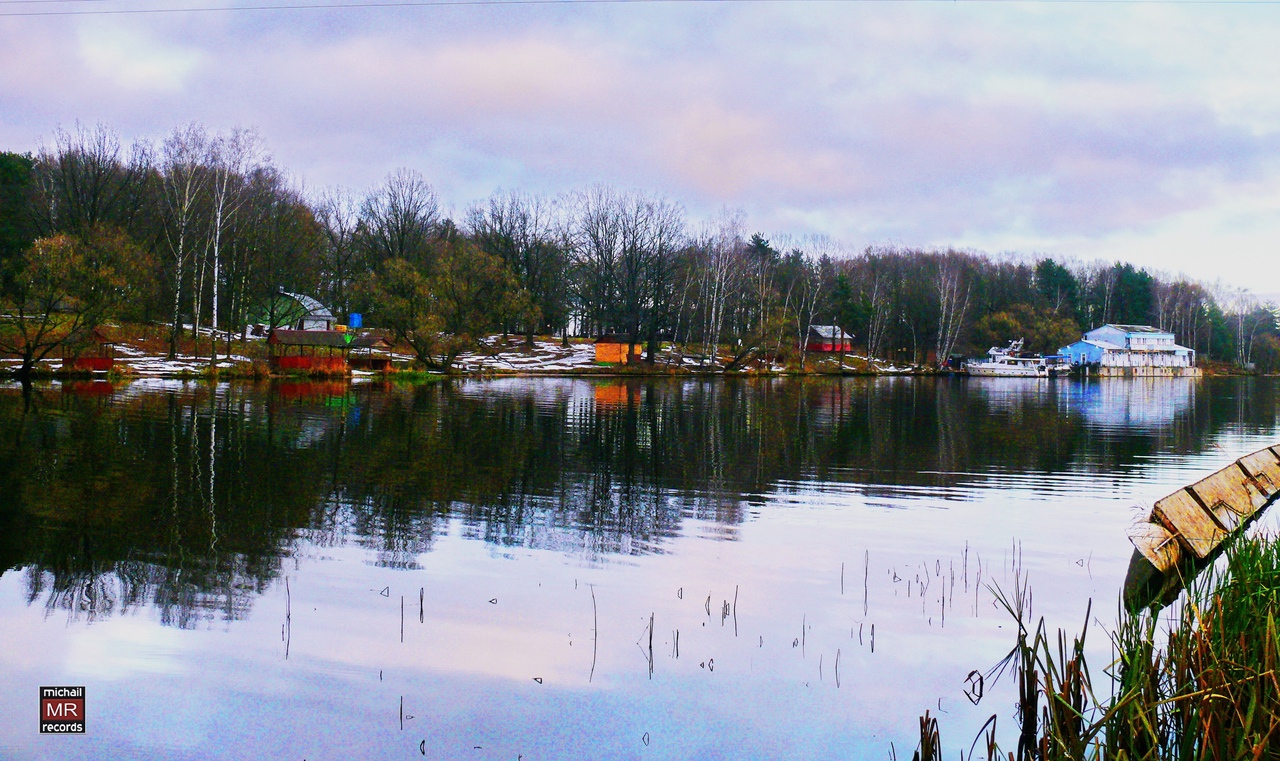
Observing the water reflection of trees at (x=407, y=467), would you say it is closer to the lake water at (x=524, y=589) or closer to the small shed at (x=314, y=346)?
the lake water at (x=524, y=589)

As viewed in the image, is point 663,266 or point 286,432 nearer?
point 286,432

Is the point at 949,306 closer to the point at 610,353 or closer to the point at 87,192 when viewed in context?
the point at 610,353

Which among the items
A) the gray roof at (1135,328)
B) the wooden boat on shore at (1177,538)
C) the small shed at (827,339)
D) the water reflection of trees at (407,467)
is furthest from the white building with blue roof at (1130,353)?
the wooden boat on shore at (1177,538)

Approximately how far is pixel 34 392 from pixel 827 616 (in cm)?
3990

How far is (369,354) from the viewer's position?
71.9 m

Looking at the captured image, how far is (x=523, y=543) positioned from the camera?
12.8 metres

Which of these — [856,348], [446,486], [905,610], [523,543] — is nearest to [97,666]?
[523,543]

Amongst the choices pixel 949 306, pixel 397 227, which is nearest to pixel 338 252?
pixel 397 227

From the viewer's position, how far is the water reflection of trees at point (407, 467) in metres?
11.5

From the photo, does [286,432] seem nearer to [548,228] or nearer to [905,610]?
[905,610]

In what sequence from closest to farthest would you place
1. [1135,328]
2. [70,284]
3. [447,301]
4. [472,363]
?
[70,284] → [447,301] → [472,363] → [1135,328]

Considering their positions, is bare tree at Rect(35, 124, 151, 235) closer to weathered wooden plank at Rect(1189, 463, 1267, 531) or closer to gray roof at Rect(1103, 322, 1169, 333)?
weathered wooden plank at Rect(1189, 463, 1267, 531)

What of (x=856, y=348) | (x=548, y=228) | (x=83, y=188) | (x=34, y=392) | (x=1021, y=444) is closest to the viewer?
(x=1021, y=444)

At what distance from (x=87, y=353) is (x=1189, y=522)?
59.5 meters
